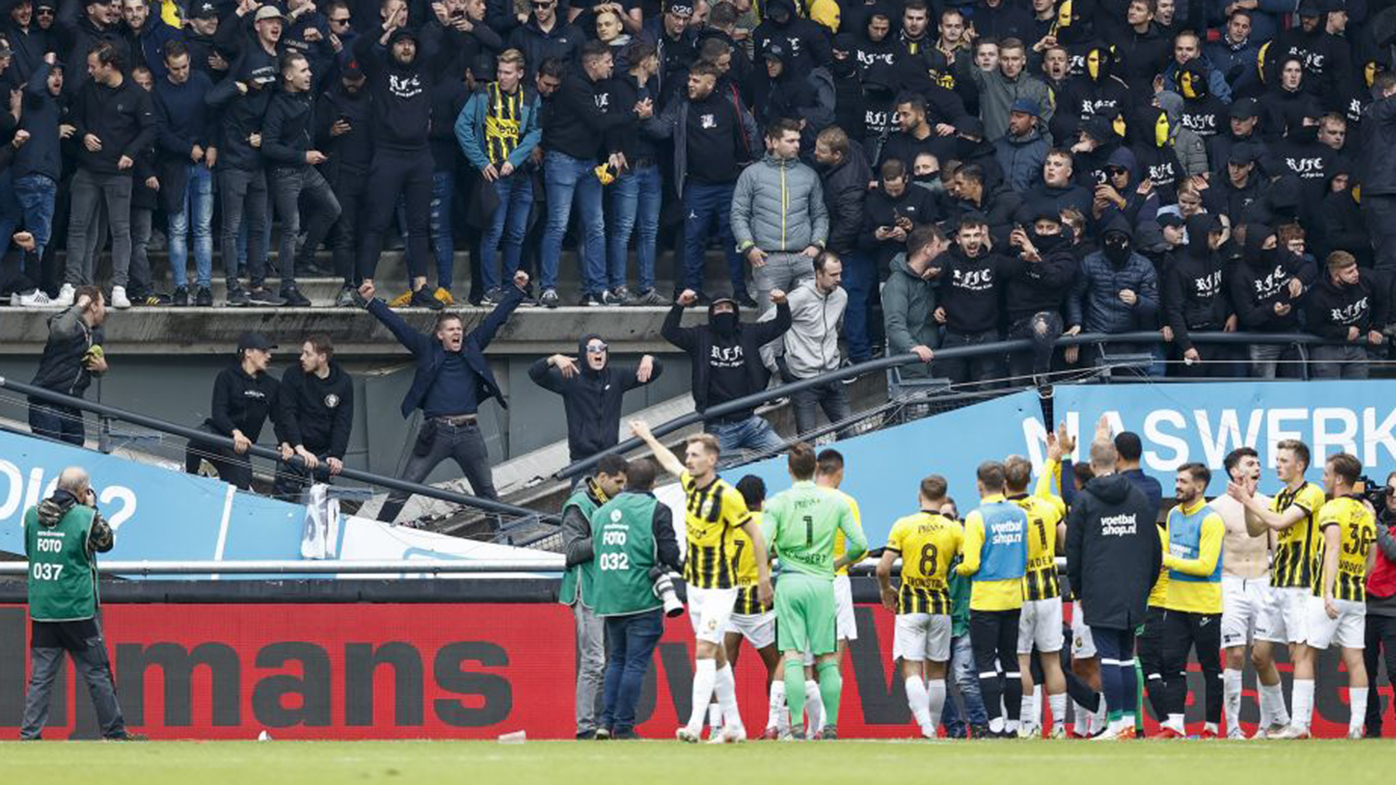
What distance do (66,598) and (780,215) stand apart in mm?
6971

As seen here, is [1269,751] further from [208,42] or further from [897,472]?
[208,42]

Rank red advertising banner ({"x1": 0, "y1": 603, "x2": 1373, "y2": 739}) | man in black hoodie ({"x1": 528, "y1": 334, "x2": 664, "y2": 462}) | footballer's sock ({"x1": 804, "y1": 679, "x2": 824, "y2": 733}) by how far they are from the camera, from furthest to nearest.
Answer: man in black hoodie ({"x1": 528, "y1": 334, "x2": 664, "y2": 462}) → red advertising banner ({"x1": 0, "y1": 603, "x2": 1373, "y2": 739}) → footballer's sock ({"x1": 804, "y1": 679, "x2": 824, "y2": 733})

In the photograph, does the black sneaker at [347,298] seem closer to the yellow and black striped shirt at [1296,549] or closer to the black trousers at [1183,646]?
the black trousers at [1183,646]

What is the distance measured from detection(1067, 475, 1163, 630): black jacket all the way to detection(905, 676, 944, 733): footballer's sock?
106cm

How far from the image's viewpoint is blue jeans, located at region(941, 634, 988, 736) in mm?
15961

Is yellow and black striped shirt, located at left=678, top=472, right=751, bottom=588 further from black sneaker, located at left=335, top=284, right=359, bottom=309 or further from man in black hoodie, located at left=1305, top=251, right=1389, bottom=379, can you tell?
black sneaker, located at left=335, top=284, right=359, bottom=309

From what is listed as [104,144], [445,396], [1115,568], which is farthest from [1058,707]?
[104,144]

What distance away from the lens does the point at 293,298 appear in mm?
21234

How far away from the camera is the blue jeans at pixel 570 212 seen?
2125cm

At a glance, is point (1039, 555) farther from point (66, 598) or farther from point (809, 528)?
point (66, 598)

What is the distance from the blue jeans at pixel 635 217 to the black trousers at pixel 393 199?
1.52 metres

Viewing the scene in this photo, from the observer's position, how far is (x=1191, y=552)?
15727 mm

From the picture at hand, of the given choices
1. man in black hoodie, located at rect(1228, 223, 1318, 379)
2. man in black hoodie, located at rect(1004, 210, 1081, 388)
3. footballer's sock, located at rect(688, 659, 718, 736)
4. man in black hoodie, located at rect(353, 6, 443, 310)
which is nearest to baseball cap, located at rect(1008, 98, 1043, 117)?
man in black hoodie, located at rect(1004, 210, 1081, 388)

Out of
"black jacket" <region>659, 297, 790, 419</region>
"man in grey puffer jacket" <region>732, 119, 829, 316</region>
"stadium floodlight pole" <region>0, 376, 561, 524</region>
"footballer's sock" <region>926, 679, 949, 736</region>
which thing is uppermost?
"man in grey puffer jacket" <region>732, 119, 829, 316</region>
